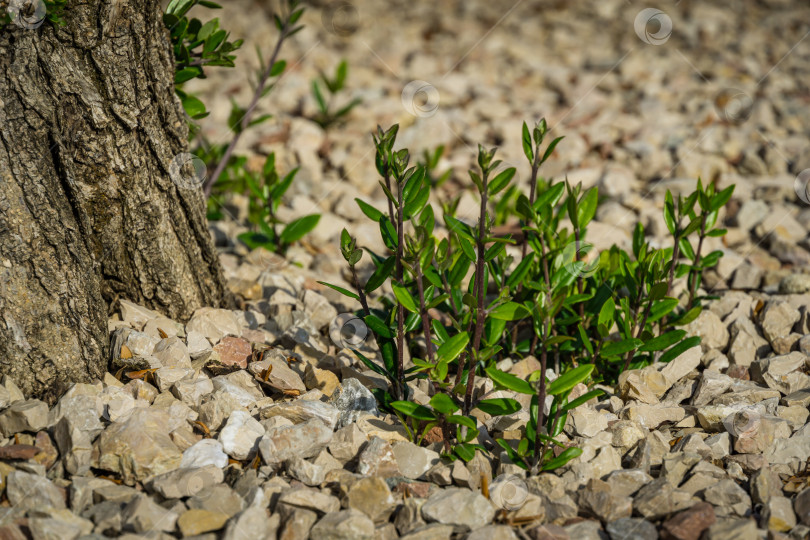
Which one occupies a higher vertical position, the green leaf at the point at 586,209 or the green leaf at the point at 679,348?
the green leaf at the point at 586,209

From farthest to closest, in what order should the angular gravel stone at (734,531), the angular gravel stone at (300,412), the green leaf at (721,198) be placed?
1. the green leaf at (721,198)
2. the angular gravel stone at (300,412)
3. the angular gravel stone at (734,531)

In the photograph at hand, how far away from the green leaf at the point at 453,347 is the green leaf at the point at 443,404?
93 mm

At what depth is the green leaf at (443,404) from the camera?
170 centimetres

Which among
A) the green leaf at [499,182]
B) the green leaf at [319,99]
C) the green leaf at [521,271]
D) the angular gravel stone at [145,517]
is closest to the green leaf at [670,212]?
the green leaf at [521,271]

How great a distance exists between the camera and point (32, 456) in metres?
1.69

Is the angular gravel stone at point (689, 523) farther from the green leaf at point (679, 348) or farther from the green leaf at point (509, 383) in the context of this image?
the green leaf at point (679, 348)

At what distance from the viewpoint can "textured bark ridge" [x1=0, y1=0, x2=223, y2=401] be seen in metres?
1.79

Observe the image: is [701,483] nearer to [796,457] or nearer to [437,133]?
[796,457]

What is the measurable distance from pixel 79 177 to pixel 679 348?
184 centimetres

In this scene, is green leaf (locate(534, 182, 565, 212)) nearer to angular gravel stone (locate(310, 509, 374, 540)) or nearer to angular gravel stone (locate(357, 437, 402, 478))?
angular gravel stone (locate(357, 437, 402, 478))

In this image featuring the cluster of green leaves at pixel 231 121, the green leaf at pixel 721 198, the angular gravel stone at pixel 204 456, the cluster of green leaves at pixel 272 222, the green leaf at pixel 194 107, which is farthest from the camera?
the cluster of green leaves at pixel 272 222

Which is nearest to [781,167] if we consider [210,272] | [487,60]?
[487,60]

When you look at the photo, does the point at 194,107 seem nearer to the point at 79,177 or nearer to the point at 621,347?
the point at 79,177

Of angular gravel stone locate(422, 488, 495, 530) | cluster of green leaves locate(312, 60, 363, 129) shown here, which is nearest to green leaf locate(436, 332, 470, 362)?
angular gravel stone locate(422, 488, 495, 530)
